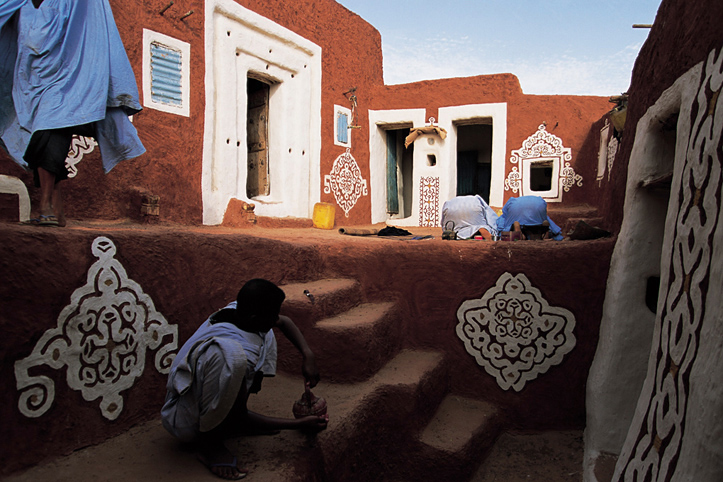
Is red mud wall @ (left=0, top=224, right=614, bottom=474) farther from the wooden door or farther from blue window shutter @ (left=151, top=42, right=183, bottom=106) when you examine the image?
the wooden door

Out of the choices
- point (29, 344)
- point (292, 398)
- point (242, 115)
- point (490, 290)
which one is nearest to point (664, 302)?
point (490, 290)

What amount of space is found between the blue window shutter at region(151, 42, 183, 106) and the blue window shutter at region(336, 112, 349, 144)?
3.00m

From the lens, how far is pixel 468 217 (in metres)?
4.80

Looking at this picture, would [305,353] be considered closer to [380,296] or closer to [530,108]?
[380,296]

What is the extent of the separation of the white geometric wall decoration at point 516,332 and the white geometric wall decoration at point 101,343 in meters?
2.06

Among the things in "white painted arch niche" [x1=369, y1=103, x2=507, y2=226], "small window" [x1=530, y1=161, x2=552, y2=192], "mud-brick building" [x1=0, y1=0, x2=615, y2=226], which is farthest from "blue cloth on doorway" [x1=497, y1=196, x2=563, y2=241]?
"small window" [x1=530, y1=161, x2=552, y2=192]

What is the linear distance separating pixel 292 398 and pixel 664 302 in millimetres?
1791

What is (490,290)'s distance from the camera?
3.24 m

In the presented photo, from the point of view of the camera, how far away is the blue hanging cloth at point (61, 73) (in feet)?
7.38

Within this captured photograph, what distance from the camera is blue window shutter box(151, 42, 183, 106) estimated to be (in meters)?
4.67

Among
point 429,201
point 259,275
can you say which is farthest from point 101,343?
point 429,201

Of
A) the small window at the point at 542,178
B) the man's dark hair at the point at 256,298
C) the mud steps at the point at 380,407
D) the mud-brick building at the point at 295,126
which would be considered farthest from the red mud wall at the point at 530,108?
the man's dark hair at the point at 256,298

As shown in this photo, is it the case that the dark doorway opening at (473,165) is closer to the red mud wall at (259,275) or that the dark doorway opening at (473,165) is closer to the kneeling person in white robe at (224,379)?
the red mud wall at (259,275)

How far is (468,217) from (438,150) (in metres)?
3.88
